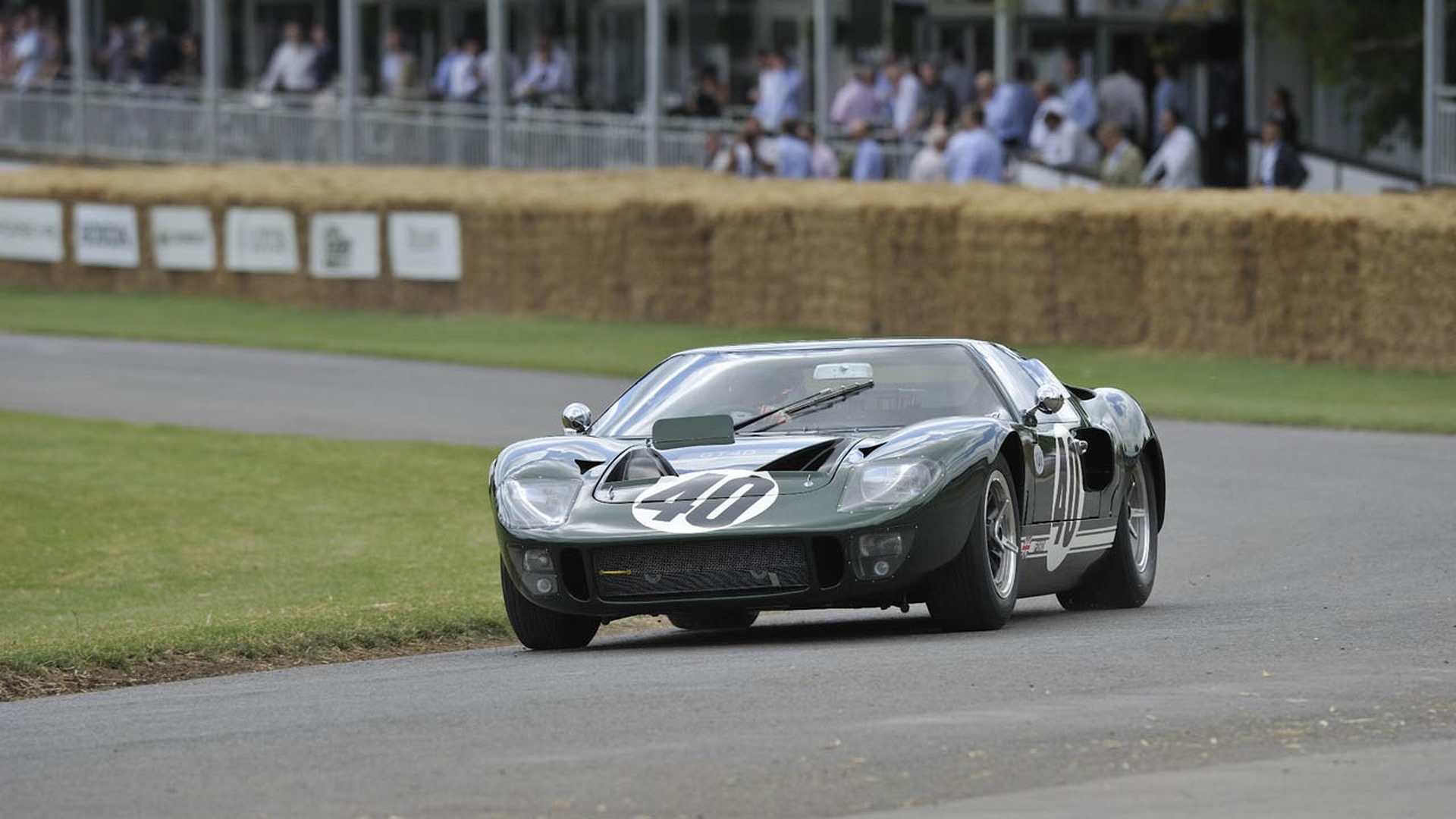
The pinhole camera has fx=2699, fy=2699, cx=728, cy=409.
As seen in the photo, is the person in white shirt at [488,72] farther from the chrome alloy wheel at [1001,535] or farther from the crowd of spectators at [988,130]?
the chrome alloy wheel at [1001,535]

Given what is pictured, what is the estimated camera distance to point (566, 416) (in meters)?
10.4

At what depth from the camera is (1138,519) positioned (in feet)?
36.6

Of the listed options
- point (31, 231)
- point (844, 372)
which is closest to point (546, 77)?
point (31, 231)

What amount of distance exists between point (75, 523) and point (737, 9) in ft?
99.8

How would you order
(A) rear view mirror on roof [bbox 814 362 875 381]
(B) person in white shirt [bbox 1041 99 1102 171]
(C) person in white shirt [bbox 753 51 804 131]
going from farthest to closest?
(C) person in white shirt [bbox 753 51 804 131], (B) person in white shirt [bbox 1041 99 1102 171], (A) rear view mirror on roof [bbox 814 362 875 381]

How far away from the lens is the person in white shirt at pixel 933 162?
98.7 feet

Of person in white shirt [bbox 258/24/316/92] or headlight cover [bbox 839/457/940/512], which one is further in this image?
person in white shirt [bbox 258/24/316/92]

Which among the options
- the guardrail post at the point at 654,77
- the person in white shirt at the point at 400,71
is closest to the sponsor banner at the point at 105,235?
the person in white shirt at the point at 400,71

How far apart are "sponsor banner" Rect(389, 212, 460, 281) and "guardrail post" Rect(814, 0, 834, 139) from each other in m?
4.80

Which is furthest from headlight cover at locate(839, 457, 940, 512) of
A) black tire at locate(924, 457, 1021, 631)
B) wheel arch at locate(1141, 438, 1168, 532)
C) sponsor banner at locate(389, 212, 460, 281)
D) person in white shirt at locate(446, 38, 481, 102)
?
person in white shirt at locate(446, 38, 481, 102)

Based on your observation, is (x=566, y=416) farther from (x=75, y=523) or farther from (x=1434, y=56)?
(x=1434, y=56)

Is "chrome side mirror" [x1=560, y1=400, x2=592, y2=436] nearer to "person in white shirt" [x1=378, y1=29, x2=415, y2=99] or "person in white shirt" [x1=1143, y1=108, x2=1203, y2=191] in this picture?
"person in white shirt" [x1=1143, y1=108, x2=1203, y2=191]

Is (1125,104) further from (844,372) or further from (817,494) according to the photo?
(817,494)

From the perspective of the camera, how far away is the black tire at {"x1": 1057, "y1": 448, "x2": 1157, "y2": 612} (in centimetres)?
1081
